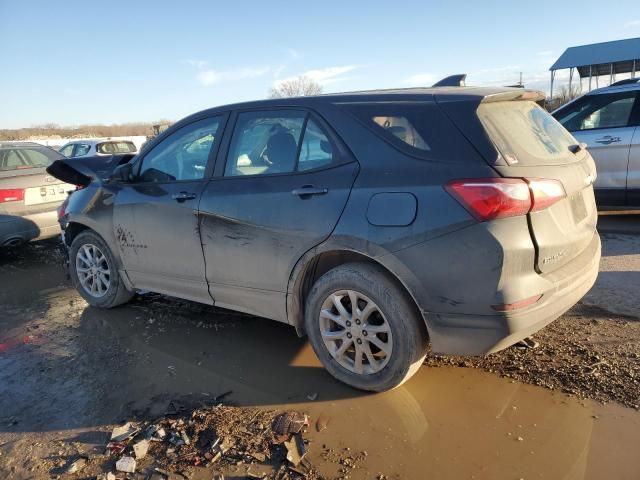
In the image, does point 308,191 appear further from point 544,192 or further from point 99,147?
point 99,147

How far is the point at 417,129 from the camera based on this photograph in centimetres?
290

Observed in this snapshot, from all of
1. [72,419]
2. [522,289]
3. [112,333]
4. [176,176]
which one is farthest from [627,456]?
[112,333]

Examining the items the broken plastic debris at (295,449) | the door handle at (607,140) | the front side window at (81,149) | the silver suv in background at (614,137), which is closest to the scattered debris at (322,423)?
the broken plastic debris at (295,449)

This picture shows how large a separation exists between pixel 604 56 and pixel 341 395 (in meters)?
30.9

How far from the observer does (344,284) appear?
3.05 m

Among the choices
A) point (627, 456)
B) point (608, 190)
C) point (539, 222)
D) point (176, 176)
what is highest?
point (176, 176)

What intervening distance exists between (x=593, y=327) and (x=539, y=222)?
5.21 ft

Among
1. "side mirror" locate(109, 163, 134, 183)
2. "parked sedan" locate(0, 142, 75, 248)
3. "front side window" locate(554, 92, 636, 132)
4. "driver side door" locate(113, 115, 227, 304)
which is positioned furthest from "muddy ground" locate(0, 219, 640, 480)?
"front side window" locate(554, 92, 636, 132)

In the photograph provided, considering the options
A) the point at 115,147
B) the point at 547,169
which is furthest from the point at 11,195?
the point at 115,147

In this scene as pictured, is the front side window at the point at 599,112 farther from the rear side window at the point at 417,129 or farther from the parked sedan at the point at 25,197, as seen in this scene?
the parked sedan at the point at 25,197

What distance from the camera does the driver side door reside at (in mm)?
3826

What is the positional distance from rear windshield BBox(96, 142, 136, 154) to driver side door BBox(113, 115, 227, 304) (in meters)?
11.4

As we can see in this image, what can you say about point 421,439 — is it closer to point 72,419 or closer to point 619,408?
point 619,408

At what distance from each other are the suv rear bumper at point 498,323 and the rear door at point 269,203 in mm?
871
